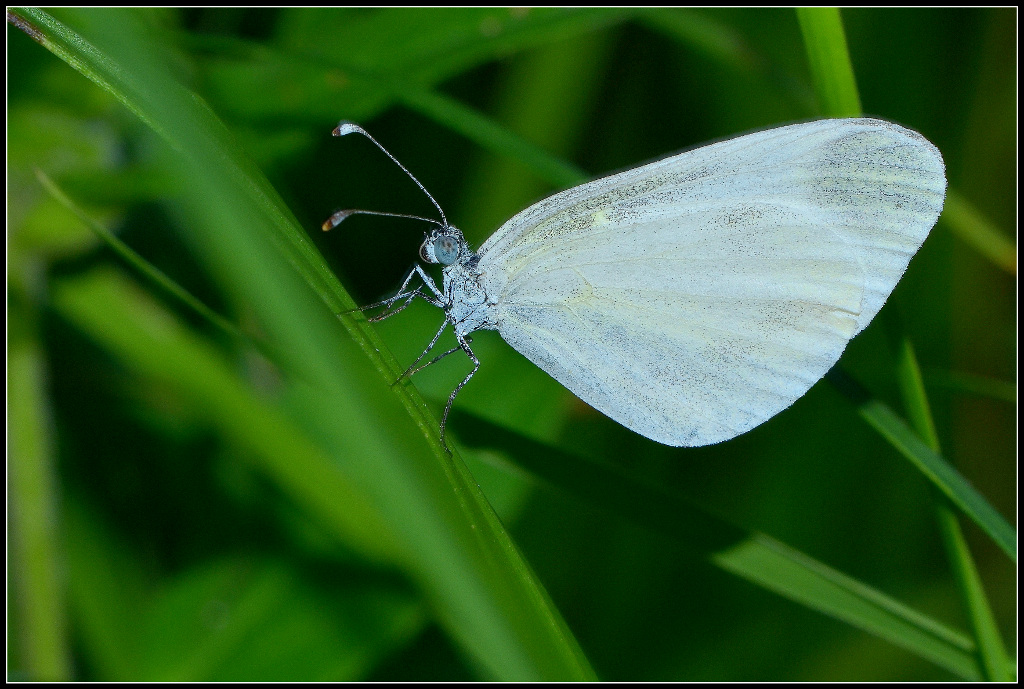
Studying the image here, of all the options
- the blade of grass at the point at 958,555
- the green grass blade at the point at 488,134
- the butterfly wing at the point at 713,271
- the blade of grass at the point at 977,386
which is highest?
the green grass blade at the point at 488,134

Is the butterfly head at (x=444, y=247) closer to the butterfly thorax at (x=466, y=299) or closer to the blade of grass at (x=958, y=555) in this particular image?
the butterfly thorax at (x=466, y=299)

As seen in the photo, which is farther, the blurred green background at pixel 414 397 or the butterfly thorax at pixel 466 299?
the butterfly thorax at pixel 466 299

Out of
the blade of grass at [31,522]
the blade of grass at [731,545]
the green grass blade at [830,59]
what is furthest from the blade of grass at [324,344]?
the blade of grass at [31,522]

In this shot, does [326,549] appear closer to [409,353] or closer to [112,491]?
[409,353]

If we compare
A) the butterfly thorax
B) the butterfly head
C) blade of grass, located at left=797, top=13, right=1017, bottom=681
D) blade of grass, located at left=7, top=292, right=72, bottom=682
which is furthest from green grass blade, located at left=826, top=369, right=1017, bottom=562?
blade of grass, located at left=7, top=292, right=72, bottom=682

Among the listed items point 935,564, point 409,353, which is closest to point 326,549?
point 409,353

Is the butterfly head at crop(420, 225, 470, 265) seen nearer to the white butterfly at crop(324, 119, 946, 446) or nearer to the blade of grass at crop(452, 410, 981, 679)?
the white butterfly at crop(324, 119, 946, 446)

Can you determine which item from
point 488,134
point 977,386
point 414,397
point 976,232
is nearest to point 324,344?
point 414,397
